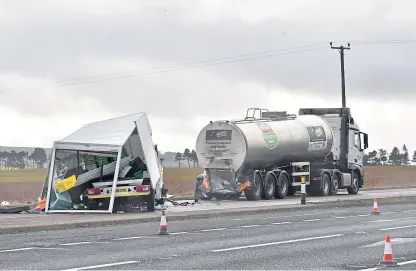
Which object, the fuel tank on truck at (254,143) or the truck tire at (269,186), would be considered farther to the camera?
the truck tire at (269,186)

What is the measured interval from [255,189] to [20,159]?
162 metres

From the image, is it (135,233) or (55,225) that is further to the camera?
(55,225)

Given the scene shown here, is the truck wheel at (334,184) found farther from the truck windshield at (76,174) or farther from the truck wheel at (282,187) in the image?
the truck windshield at (76,174)

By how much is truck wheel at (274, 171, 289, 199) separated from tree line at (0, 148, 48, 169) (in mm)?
150007

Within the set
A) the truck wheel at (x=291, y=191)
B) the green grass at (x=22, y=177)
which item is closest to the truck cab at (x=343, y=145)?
the truck wheel at (x=291, y=191)

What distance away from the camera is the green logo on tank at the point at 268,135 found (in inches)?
1431

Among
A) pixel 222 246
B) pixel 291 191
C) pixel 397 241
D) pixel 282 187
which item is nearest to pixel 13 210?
pixel 222 246

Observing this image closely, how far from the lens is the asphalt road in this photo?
13453 millimetres

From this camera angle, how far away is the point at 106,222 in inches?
875

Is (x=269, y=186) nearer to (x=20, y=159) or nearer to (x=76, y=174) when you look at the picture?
(x=76, y=174)

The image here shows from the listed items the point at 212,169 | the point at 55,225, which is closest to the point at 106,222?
the point at 55,225

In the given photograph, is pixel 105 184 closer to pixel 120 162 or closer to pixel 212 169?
pixel 120 162

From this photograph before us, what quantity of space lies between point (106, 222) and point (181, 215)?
2.98 metres

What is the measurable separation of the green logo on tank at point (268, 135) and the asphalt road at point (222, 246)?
12.5 meters
